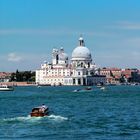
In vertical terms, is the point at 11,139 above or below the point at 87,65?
below

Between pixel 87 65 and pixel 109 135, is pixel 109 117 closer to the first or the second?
pixel 109 135

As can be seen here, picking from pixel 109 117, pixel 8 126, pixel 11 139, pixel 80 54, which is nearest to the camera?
pixel 11 139

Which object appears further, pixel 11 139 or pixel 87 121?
pixel 87 121

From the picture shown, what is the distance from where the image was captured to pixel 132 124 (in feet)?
104

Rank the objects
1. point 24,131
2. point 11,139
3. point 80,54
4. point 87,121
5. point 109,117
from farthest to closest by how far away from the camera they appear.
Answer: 1. point 80,54
2. point 109,117
3. point 87,121
4. point 24,131
5. point 11,139

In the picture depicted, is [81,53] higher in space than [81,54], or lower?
higher

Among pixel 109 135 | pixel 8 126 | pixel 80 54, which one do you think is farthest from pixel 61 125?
pixel 80 54

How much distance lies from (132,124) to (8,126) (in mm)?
5957

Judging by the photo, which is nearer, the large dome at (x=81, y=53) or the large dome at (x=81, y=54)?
the large dome at (x=81, y=54)

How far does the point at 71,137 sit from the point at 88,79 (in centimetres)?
17342

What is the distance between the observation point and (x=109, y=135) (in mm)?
26797

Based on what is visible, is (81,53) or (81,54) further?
(81,53)

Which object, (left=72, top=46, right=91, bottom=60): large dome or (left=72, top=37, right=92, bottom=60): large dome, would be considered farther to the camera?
(left=72, top=46, right=91, bottom=60): large dome

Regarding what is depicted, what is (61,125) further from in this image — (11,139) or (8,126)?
(11,139)
